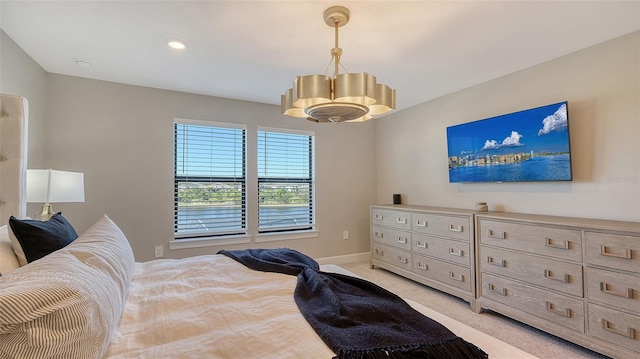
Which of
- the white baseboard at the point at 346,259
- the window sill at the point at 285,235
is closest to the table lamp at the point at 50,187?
the window sill at the point at 285,235

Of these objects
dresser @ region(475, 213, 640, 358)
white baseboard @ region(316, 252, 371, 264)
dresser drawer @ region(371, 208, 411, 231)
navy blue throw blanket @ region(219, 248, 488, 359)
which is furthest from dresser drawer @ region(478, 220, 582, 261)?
white baseboard @ region(316, 252, 371, 264)

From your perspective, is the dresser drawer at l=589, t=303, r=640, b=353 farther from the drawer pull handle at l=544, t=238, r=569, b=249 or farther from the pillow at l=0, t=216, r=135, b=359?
the pillow at l=0, t=216, r=135, b=359

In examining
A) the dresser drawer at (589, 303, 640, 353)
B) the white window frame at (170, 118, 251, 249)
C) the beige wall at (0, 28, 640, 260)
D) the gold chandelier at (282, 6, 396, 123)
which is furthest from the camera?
the white window frame at (170, 118, 251, 249)

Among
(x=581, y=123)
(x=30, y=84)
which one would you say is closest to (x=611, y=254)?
(x=581, y=123)

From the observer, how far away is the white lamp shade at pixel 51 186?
223 cm

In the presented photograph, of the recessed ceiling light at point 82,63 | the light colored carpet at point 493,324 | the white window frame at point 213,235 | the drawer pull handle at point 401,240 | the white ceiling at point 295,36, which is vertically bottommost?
the light colored carpet at point 493,324

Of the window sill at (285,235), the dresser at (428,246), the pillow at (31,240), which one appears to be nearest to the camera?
the pillow at (31,240)

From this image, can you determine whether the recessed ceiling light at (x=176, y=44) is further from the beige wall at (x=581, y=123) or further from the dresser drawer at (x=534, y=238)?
the dresser drawer at (x=534, y=238)

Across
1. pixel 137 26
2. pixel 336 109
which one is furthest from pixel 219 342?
pixel 137 26

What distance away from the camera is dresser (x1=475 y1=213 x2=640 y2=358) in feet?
6.34

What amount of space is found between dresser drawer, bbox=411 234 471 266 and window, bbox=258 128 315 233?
156 centimetres

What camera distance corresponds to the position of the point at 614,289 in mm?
1984

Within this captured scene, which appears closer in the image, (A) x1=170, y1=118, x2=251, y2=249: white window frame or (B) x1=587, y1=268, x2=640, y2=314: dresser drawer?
(B) x1=587, y1=268, x2=640, y2=314: dresser drawer

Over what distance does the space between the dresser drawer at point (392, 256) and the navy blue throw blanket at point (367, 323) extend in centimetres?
216
